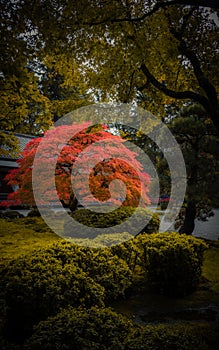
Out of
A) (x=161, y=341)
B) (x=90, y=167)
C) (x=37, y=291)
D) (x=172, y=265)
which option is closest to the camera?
(x=161, y=341)

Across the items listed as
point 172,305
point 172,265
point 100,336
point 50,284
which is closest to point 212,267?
point 172,265

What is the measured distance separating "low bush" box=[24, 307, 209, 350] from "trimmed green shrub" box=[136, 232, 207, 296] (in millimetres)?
2808

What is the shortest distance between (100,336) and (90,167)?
6767 millimetres

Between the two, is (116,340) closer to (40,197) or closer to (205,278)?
(205,278)

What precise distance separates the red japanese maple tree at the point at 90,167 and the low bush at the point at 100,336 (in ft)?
20.4

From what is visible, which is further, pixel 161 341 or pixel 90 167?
pixel 90 167

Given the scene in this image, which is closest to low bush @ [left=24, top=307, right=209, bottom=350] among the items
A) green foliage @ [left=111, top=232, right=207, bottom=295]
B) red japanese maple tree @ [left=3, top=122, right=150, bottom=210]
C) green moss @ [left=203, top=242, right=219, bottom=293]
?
green foliage @ [left=111, top=232, right=207, bottom=295]

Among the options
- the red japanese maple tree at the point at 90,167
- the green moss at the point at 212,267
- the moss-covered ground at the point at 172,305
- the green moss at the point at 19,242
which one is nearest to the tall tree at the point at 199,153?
the green moss at the point at 212,267

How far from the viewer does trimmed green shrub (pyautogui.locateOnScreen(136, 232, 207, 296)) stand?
219 inches

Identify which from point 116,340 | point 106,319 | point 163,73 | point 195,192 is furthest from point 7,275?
point 195,192

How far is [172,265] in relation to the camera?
554 centimetres

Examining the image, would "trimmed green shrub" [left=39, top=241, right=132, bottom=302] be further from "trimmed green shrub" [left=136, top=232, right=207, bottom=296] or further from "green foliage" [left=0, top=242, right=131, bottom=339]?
"trimmed green shrub" [left=136, top=232, right=207, bottom=296]

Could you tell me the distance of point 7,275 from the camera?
3922 millimetres

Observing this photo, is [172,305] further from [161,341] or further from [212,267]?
[212,267]
